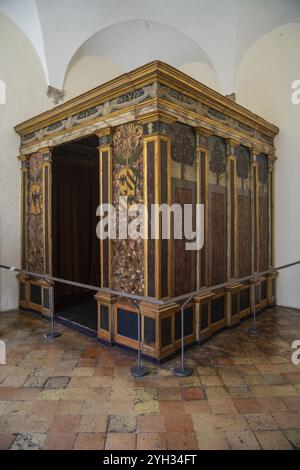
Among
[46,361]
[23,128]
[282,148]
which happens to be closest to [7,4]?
[23,128]

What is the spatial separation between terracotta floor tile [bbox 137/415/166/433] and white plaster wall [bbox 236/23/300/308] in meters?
4.07

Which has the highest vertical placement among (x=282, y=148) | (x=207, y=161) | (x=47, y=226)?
(x=282, y=148)

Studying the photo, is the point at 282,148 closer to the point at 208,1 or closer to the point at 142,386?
the point at 208,1

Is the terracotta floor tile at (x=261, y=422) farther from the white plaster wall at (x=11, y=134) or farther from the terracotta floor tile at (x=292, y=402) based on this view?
the white plaster wall at (x=11, y=134)

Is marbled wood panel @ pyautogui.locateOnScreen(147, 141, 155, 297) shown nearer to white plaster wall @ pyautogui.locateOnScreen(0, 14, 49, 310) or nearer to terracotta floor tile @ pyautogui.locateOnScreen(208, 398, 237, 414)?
terracotta floor tile @ pyautogui.locateOnScreen(208, 398, 237, 414)

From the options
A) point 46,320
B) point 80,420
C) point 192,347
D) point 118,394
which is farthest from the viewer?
Result: point 46,320

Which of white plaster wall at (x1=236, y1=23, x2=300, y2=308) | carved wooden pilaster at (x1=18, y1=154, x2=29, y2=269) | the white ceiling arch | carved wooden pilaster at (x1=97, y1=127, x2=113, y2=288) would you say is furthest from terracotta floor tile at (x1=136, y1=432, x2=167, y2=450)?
the white ceiling arch

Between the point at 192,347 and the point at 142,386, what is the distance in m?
1.09

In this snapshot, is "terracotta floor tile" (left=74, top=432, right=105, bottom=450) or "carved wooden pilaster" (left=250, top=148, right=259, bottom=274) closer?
"terracotta floor tile" (left=74, top=432, right=105, bottom=450)

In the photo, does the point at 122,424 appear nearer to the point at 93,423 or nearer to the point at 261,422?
the point at 93,423

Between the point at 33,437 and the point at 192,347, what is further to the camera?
the point at 192,347

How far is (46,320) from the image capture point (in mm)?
5094

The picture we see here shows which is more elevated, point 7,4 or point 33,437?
point 7,4

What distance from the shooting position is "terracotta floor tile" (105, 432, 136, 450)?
2.20 metres
